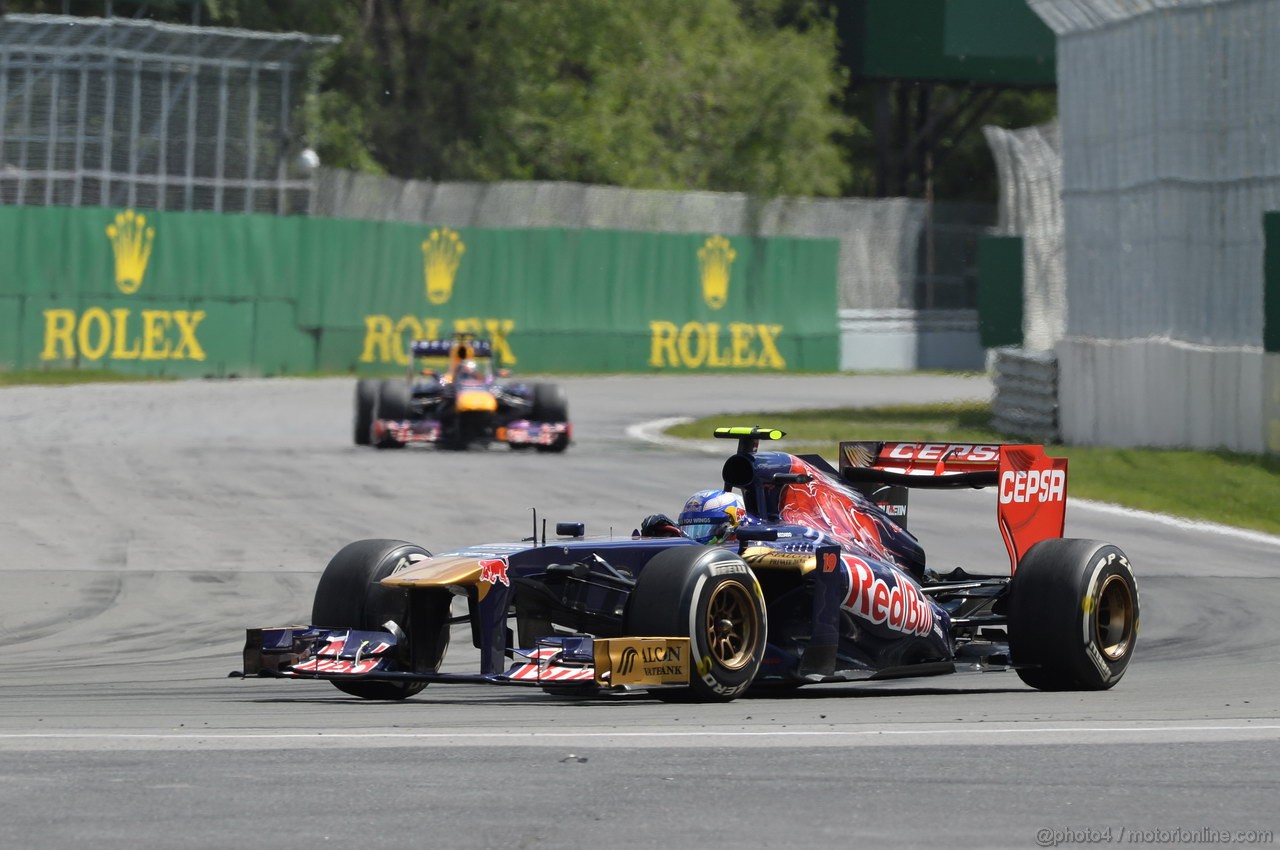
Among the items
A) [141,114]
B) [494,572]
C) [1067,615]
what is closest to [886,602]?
[1067,615]

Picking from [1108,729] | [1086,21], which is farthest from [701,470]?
[1108,729]

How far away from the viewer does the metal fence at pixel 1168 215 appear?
22.6 meters

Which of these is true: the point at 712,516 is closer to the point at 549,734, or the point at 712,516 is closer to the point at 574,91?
the point at 549,734

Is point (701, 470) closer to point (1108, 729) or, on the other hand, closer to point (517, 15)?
point (1108, 729)

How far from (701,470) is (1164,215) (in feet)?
19.4

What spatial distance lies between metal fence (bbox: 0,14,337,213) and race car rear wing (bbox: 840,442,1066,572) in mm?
31232

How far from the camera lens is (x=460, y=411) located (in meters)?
25.5

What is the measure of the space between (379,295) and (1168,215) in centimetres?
2158

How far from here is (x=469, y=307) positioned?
43.5m

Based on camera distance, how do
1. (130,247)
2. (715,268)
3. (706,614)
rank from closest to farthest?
1. (706,614)
2. (130,247)
3. (715,268)

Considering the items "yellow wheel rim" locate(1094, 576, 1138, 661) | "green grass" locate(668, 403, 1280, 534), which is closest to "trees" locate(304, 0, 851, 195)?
"green grass" locate(668, 403, 1280, 534)

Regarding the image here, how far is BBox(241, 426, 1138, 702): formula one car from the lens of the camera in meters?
8.38

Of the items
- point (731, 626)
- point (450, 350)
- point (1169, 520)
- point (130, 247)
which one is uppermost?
point (130, 247)

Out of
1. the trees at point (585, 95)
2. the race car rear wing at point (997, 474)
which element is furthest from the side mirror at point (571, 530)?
the trees at point (585, 95)
